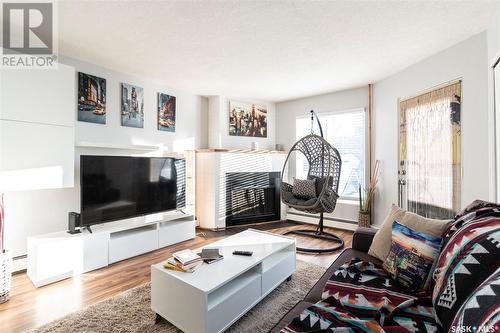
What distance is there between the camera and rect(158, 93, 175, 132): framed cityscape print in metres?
3.76

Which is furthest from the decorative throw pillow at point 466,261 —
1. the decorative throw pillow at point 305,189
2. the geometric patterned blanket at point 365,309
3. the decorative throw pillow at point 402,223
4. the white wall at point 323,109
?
the white wall at point 323,109

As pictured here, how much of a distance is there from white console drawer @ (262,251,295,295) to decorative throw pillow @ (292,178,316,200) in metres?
1.36

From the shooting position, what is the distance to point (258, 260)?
1854 millimetres

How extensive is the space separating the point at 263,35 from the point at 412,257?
215 centimetres

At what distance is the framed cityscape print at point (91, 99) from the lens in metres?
2.92

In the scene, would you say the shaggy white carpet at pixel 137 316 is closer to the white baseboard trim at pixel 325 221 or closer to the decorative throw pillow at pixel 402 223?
the decorative throw pillow at pixel 402 223

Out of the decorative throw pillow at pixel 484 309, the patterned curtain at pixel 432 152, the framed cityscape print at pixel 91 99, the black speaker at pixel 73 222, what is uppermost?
the framed cityscape print at pixel 91 99

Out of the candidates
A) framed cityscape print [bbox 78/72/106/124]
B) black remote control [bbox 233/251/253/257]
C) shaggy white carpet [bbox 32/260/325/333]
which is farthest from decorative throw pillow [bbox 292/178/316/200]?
framed cityscape print [bbox 78/72/106/124]

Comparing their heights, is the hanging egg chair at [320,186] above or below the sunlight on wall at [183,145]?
below

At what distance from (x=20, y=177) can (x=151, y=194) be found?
1.33 metres

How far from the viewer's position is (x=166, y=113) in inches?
152

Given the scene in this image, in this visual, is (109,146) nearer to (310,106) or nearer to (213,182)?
(213,182)

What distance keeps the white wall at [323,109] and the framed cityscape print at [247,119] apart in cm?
37

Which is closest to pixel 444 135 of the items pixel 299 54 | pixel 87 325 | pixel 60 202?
pixel 299 54
